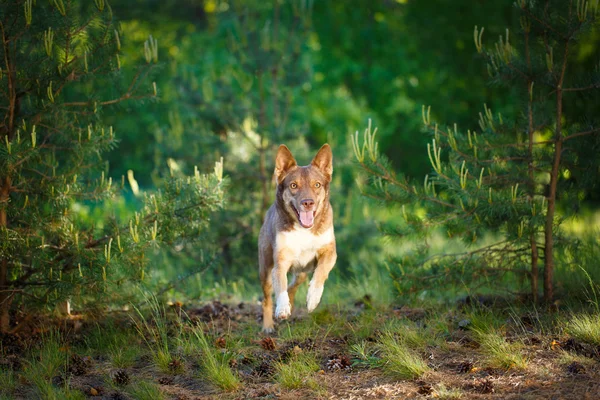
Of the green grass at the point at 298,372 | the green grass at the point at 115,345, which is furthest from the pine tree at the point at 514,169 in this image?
the green grass at the point at 115,345

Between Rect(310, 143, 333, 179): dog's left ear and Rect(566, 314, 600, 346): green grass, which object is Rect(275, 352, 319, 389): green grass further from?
Rect(566, 314, 600, 346): green grass

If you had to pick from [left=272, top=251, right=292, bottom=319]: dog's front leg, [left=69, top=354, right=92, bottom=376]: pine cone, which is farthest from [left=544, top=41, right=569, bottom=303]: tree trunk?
[left=69, top=354, right=92, bottom=376]: pine cone

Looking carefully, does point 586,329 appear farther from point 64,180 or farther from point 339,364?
point 64,180

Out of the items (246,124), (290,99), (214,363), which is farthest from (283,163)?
(290,99)

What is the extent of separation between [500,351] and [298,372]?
5.81 ft

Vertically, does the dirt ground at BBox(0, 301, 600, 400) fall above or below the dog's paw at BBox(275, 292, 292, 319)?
below

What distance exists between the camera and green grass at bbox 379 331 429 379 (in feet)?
18.4

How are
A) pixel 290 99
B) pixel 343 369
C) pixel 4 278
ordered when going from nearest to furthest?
pixel 343 369 < pixel 4 278 < pixel 290 99

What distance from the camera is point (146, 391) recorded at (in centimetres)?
558

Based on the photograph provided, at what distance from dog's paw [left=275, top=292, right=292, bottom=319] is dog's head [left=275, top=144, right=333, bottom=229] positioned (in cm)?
76

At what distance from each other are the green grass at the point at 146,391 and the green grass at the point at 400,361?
1.95 metres

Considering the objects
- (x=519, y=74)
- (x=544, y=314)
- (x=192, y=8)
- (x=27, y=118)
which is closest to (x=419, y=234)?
(x=544, y=314)

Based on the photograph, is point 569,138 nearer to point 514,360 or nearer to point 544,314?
point 544,314

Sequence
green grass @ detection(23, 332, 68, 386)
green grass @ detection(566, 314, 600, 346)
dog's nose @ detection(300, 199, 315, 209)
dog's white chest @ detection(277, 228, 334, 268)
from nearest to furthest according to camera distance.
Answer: green grass @ detection(566, 314, 600, 346)
green grass @ detection(23, 332, 68, 386)
dog's nose @ detection(300, 199, 315, 209)
dog's white chest @ detection(277, 228, 334, 268)
